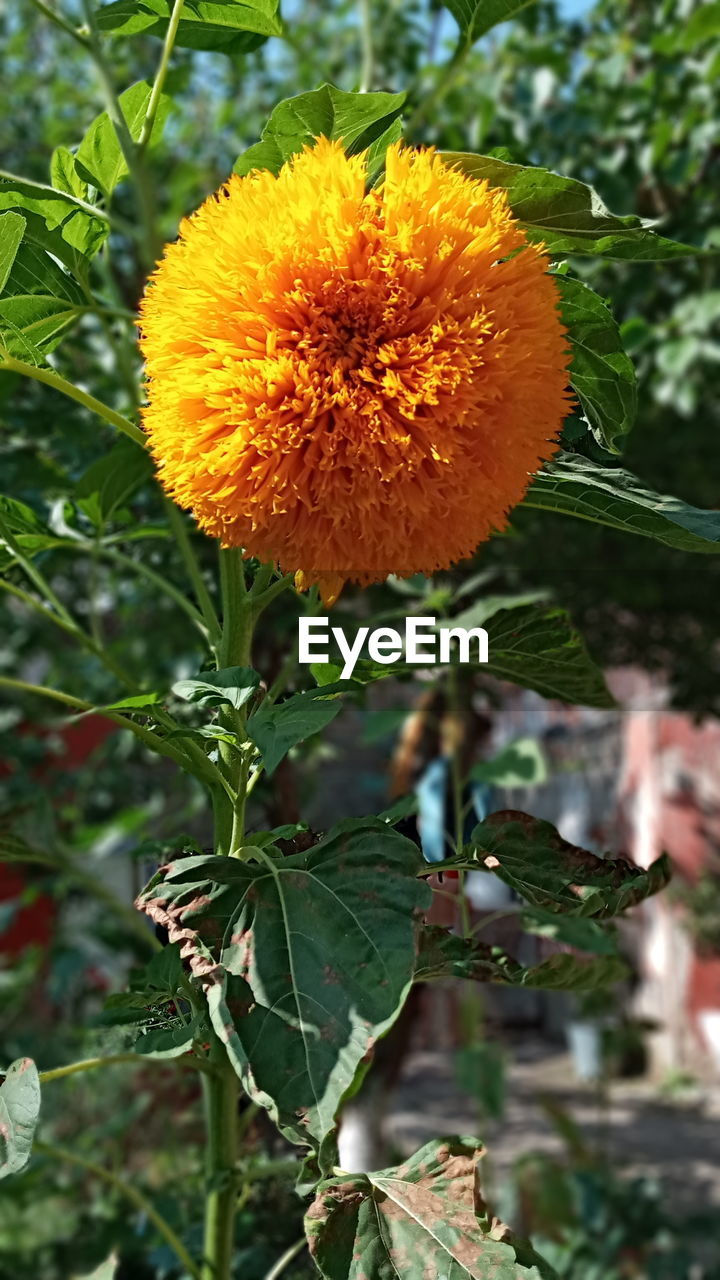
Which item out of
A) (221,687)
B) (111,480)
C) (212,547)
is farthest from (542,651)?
(212,547)

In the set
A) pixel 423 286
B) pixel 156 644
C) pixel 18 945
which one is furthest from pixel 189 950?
pixel 18 945

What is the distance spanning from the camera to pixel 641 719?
29.3 feet

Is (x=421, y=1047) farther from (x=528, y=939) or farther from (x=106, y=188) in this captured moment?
(x=106, y=188)

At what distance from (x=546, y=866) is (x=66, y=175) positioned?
0.51 metres

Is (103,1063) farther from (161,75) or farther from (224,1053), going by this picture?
(161,75)

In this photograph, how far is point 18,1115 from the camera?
1.85 ft

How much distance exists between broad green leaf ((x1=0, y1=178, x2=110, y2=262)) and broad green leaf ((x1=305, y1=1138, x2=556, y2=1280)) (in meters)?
0.53

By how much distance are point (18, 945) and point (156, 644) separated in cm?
374

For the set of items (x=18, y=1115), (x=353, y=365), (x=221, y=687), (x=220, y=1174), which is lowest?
(x=220, y=1174)

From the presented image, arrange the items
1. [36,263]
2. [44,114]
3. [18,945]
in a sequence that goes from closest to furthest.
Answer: [36,263] < [44,114] < [18,945]

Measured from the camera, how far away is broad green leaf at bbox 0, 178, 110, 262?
61 centimetres

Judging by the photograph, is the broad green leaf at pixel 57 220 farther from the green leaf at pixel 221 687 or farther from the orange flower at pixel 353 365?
the green leaf at pixel 221 687

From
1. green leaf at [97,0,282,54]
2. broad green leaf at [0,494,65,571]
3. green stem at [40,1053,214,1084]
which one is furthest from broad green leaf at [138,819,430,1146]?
green leaf at [97,0,282,54]

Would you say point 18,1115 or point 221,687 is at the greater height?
point 221,687
